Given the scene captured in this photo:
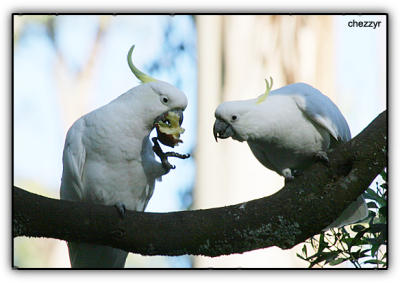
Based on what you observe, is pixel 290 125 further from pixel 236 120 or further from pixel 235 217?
pixel 235 217

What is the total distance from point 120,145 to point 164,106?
0.25 meters

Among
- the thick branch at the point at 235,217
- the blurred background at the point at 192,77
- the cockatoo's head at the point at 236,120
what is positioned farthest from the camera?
the blurred background at the point at 192,77

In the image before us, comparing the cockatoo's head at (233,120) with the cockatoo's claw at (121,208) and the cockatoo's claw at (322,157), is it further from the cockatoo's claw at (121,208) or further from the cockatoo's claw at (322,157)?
the cockatoo's claw at (121,208)

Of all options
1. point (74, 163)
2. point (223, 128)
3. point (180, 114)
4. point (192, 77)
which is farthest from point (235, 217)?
point (192, 77)

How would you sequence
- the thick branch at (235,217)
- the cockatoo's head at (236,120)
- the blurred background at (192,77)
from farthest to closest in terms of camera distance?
the blurred background at (192,77) < the cockatoo's head at (236,120) < the thick branch at (235,217)

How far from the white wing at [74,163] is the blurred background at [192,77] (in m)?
0.17

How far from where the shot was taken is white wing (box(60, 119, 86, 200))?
224cm

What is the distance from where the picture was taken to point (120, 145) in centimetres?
223

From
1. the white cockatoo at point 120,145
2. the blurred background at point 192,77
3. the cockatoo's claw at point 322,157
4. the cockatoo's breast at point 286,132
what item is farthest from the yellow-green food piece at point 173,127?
the cockatoo's claw at point 322,157

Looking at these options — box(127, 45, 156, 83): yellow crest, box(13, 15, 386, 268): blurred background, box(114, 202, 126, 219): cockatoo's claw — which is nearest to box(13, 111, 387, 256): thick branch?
box(114, 202, 126, 219): cockatoo's claw

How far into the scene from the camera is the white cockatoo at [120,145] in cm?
223

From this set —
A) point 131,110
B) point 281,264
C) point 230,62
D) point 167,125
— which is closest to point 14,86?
point 131,110

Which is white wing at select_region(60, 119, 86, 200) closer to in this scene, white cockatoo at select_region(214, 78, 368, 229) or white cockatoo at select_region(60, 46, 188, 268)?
white cockatoo at select_region(60, 46, 188, 268)

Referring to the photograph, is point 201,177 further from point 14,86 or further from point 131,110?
point 14,86
